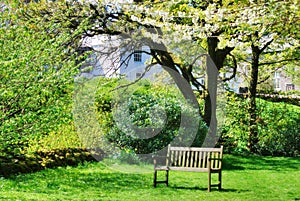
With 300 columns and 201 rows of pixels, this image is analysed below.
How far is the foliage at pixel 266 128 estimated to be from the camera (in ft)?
44.2

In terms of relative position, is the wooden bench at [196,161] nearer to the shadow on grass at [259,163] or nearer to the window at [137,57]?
the shadow on grass at [259,163]

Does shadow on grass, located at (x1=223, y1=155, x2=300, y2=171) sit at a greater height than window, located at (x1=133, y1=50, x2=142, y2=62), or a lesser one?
lesser

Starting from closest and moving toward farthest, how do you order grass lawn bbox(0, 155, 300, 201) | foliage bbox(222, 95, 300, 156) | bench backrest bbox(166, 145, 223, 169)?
1. grass lawn bbox(0, 155, 300, 201)
2. bench backrest bbox(166, 145, 223, 169)
3. foliage bbox(222, 95, 300, 156)

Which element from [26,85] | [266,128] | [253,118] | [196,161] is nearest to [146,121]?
[196,161]

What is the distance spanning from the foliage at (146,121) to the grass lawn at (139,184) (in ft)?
2.82

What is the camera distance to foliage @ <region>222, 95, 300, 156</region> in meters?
13.5

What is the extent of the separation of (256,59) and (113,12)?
4.93 m

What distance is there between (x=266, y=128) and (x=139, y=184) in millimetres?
6709

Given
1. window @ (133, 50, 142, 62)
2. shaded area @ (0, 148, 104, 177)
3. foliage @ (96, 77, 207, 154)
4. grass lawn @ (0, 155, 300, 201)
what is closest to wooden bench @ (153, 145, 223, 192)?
grass lawn @ (0, 155, 300, 201)

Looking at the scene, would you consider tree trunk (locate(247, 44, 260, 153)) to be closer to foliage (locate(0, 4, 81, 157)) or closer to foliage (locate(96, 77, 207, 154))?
foliage (locate(96, 77, 207, 154))

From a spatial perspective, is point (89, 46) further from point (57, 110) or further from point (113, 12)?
point (57, 110)

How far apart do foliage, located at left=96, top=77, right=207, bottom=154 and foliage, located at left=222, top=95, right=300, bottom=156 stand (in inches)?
106

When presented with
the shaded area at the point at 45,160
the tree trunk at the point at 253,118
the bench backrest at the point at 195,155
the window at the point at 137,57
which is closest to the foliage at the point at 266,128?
the tree trunk at the point at 253,118

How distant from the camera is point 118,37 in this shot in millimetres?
12320
